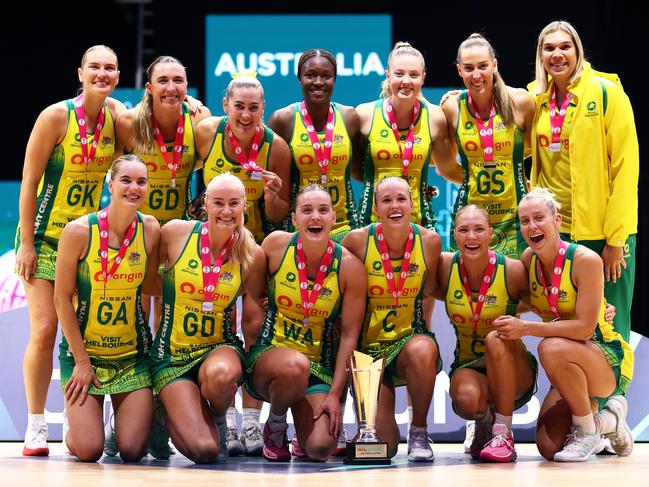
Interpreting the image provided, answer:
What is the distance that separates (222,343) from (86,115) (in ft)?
4.07

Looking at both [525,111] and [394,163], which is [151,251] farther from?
[525,111]

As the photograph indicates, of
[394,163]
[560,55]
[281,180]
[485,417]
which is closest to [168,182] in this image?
[281,180]

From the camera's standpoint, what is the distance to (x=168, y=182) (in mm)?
5219

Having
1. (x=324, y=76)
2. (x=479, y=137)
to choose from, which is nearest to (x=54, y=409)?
(x=324, y=76)

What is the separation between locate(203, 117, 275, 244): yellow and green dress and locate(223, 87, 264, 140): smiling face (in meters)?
0.10

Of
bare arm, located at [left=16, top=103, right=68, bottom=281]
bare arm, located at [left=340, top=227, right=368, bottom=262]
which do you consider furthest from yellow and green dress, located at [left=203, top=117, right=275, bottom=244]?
bare arm, located at [left=16, top=103, right=68, bottom=281]

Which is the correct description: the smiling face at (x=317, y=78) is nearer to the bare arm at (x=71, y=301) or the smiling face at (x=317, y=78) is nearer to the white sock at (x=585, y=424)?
the bare arm at (x=71, y=301)

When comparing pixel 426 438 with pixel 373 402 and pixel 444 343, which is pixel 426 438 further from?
pixel 444 343

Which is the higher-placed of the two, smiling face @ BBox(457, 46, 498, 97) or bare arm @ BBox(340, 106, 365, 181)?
smiling face @ BBox(457, 46, 498, 97)

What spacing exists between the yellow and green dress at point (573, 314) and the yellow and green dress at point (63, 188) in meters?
2.05

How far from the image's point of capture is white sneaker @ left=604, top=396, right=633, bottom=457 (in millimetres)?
4984

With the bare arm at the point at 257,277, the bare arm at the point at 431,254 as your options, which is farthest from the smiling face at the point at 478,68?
the bare arm at the point at 257,277

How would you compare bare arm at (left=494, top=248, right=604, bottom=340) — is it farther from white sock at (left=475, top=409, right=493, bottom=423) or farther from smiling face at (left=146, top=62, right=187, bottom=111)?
smiling face at (left=146, top=62, right=187, bottom=111)

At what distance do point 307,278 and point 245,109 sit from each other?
850 millimetres
